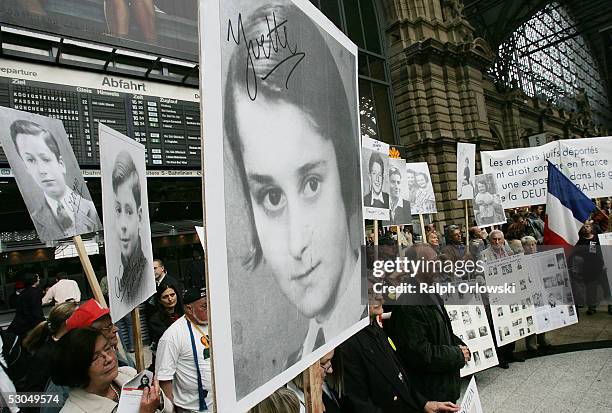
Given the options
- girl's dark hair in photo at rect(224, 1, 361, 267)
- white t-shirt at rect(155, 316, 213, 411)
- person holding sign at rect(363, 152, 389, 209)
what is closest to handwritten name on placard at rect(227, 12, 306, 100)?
girl's dark hair in photo at rect(224, 1, 361, 267)

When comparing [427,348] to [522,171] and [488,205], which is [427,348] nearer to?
[522,171]

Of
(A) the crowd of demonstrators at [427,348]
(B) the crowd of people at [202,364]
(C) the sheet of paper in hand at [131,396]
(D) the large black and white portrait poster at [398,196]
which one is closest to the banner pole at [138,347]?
(B) the crowd of people at [202,364]

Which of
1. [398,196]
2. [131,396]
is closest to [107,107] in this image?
[398,196]

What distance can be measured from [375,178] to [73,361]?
3.27 m

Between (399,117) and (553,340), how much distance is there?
1343 cm

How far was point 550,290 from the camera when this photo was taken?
5.80 metres

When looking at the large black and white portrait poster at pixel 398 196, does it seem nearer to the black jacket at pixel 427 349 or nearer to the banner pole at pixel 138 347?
the black jacket at pixel 427 349

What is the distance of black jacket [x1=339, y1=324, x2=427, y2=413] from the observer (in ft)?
8.43

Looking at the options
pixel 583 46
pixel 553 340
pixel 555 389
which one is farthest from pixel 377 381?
pixel 583 46

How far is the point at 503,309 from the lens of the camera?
529 centimetres

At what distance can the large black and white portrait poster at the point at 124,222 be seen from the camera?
2.40 metres

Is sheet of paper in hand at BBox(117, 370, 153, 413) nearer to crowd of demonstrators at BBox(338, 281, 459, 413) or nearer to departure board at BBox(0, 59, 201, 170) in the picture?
crowd of demonstrators at BBox(338, 281, 459, 413)

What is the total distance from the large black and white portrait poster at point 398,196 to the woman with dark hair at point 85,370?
17.7ft

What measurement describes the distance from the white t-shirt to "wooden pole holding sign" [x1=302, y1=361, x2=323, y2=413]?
1469mm
